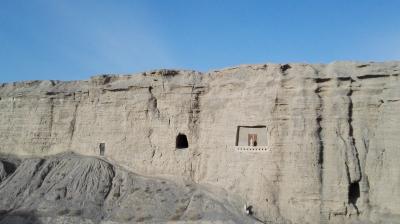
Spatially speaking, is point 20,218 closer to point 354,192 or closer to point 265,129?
point 265,129

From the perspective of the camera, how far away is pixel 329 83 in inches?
862

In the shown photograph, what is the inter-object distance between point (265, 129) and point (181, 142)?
217 inches

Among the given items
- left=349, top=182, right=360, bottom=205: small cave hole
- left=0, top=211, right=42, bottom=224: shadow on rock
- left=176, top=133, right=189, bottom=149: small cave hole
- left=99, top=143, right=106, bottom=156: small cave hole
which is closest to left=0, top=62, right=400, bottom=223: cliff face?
left=349, top=182, right=360, bottom=205: small cave hole

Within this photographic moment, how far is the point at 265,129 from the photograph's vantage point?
2302 cm

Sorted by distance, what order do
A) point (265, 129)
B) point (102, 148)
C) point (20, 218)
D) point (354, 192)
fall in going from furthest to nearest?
point (102, 148), point (265, 129), point (20, 218), point (354, 192)

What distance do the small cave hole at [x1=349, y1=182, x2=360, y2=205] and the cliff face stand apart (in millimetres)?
45

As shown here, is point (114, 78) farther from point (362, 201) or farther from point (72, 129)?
point (362, 201)

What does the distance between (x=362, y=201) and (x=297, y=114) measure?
4.82 metres

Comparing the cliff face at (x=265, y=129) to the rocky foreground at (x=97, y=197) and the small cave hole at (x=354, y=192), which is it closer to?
the small cave hole at (x=354, y=192)

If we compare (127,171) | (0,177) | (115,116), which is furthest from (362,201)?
(0,177)

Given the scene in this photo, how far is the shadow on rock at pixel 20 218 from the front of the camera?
2250 cm

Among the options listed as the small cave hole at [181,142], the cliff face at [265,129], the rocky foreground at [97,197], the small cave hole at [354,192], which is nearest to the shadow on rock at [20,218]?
the rocky foreground at [97,197]

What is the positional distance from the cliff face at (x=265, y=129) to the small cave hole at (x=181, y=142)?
1.14 feet

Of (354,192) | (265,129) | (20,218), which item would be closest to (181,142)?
(265,129)
